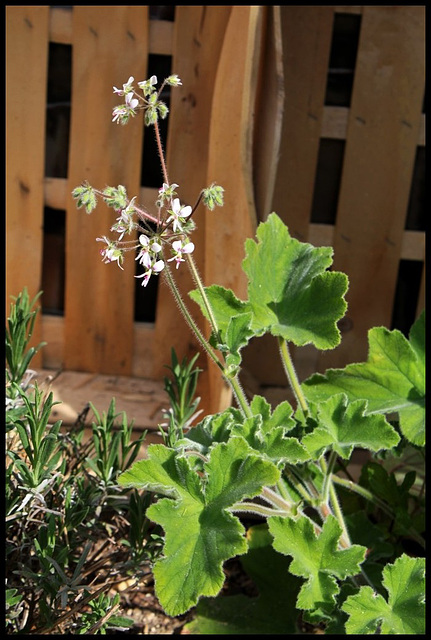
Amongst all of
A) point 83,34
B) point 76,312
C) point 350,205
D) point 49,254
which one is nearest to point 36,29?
point 83,34

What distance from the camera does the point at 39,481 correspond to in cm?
140

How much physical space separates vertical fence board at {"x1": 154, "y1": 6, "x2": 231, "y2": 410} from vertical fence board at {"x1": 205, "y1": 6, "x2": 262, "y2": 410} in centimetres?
13

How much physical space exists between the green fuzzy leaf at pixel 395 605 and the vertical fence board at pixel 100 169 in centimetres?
122

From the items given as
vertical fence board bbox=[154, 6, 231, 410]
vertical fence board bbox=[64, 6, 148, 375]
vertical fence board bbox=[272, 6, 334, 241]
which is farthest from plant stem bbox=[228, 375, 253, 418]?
vertical fence board bbox=[272, 6, 334, 241]

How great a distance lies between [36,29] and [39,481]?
130 cm

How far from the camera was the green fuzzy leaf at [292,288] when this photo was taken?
55.3 inches

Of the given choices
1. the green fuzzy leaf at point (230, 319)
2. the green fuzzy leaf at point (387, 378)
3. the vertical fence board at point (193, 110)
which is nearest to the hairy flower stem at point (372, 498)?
the green fuzzy leaf at point (387, 378)

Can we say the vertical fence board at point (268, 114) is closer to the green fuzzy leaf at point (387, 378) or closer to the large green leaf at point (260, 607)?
the green fuzzy leaf at point (387, 378)

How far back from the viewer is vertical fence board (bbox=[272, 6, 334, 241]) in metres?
2.19

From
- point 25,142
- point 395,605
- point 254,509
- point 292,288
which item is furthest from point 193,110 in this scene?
point 395,605

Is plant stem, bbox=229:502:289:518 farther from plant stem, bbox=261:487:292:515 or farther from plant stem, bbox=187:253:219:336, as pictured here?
plant stem, bbox=187:253:219:336

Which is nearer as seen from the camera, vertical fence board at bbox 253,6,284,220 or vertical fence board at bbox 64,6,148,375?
vertical fence board at bbox 253,6,284,220

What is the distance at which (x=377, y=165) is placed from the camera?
232 cm

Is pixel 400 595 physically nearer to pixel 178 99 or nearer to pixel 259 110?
pixel 259 110
